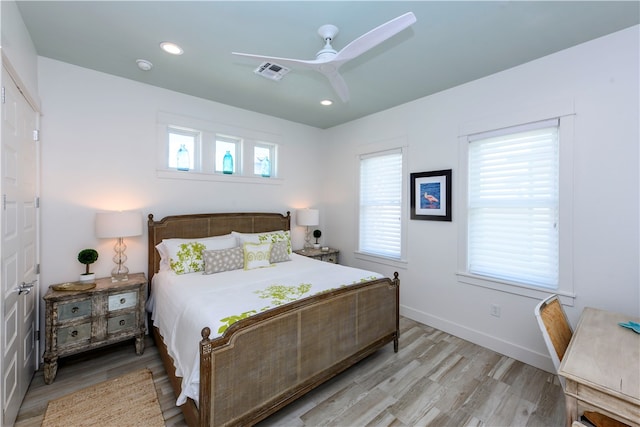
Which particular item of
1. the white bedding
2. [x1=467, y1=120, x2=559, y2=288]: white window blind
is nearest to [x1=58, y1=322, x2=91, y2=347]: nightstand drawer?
the white bedding

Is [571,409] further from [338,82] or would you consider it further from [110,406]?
[110,406]

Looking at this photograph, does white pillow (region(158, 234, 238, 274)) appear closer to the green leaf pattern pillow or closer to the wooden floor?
the green leaf pattern pillow

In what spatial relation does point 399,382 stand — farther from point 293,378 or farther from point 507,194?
point 507,194

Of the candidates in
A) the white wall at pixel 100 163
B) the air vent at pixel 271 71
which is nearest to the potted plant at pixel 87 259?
the white wall at pixel 100 163

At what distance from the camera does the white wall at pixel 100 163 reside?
265 centimetres

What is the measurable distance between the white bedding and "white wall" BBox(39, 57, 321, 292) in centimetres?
82

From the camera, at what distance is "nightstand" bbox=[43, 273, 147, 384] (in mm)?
2307

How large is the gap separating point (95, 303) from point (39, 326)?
0.60 metres

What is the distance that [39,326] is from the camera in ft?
8.36

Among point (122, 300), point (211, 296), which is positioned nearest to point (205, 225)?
point (122, 300)

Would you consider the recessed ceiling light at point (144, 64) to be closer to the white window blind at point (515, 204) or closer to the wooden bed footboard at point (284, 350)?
the wooden bed footboard at point (284, 350)

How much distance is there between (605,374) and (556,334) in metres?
0.47

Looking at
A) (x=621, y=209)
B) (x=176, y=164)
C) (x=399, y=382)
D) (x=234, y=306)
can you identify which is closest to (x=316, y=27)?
(x=234, y=306)

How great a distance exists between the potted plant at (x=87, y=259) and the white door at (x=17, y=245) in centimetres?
32
